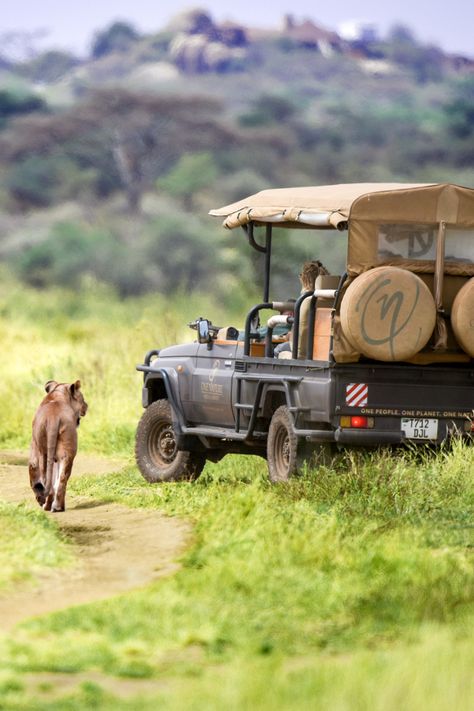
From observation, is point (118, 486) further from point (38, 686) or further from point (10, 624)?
point (38, 686)

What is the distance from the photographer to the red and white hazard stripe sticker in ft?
36.0

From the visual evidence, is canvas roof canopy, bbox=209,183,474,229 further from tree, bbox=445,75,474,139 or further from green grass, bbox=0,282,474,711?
tree, bbox=445,75,474,139

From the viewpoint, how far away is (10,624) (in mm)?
7137

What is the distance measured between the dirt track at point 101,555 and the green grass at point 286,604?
157 mm

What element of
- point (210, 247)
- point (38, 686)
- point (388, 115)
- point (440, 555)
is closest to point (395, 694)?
point (38, 686)

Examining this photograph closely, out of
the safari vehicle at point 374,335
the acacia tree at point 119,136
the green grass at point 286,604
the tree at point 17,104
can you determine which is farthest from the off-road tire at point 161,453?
the tree at point 17,104

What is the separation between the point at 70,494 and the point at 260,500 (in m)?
2.81

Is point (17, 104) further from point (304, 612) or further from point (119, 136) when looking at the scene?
point (304, 612)

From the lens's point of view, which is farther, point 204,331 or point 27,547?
point 204,331

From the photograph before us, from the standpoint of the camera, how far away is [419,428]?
1120 cm

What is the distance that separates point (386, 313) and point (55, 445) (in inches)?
95.3

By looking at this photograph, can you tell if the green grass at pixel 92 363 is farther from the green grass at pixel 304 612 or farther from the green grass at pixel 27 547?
the green grass at pixel 304 612

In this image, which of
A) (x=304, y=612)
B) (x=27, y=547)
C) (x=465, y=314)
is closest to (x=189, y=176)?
(x=465, y=314)

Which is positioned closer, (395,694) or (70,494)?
(395,694)
